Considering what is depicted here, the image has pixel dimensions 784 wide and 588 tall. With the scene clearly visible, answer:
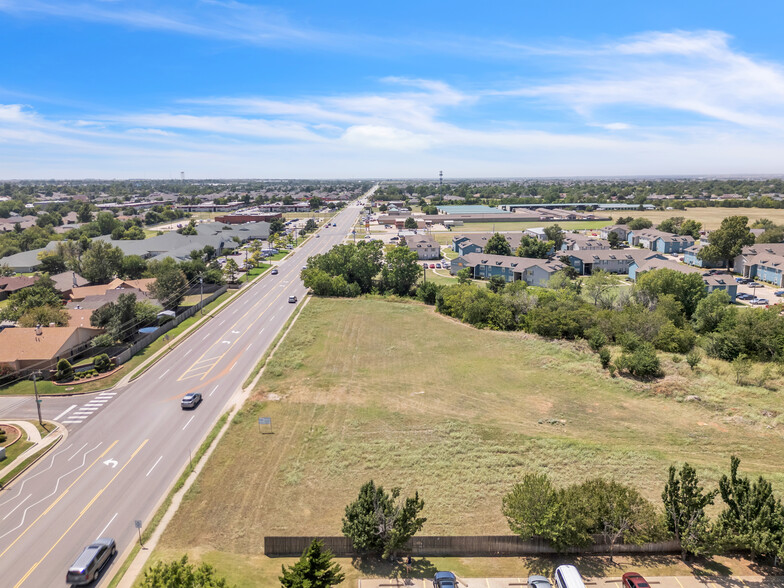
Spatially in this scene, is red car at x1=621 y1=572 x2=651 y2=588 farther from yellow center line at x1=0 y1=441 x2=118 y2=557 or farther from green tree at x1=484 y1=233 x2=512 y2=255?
green tree at x1=484 y1=233 x2=512 y2=255

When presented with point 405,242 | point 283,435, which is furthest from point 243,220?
point 283,435

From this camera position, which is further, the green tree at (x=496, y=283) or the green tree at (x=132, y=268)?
the green tree at (x=132, y=268)

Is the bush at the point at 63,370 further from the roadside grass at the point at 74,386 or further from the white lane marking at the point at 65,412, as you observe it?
the white lane marking at the point at 65,412

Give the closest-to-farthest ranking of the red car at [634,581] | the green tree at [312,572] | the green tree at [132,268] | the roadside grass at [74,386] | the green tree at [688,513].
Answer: the green tree at [312,572]
the red car at [634,581]
the green tree at [688,513]
the roadside grass at [74,386]
the green tree at [132,268]

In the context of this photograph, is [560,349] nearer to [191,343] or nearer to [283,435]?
[283,435]

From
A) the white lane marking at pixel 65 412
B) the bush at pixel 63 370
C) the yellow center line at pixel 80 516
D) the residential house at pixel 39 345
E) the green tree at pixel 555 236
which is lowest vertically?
the yellow center line at pixel 80 516

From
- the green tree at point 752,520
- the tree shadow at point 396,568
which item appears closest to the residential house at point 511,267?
the green tree at point 752,520

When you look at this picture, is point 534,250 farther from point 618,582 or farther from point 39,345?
point 39,345

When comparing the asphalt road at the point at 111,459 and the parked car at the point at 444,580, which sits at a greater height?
the parked car at the point at 444,580
